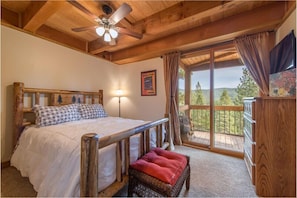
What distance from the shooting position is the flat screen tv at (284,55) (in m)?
1.75

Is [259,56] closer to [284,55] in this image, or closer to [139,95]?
[284,55]

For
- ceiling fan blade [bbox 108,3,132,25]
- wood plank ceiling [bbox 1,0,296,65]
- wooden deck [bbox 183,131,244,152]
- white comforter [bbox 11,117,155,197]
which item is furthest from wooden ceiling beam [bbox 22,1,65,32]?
wooden deck [bbox 183,131,244,152]

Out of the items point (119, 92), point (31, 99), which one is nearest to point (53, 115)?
point (31, 99)

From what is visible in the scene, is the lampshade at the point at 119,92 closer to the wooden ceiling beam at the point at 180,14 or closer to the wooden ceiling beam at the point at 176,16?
the wooden ceiling beam at the point at 176,16

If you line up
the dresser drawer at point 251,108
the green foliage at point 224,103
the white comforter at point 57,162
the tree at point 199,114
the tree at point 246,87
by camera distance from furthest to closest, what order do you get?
the tree at point 199,114 < the green foliage at point 224,103 < the tree at point 246,87 < the dresser drawer at point 251,108 < the white comforter at point 57,162

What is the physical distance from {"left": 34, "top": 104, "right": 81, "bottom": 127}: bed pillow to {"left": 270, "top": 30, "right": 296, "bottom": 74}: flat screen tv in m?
3.43

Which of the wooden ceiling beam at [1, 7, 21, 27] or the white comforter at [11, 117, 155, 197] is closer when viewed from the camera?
the white comforter at [11, 117, 155, 197]

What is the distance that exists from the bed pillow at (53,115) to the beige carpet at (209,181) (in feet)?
2.59

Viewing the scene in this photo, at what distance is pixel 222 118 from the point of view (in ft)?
10.5

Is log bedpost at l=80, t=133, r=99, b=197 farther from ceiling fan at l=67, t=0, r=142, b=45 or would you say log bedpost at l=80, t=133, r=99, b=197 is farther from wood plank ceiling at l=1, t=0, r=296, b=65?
wood plank ceiling at l=1, t=0, r=296, b=65

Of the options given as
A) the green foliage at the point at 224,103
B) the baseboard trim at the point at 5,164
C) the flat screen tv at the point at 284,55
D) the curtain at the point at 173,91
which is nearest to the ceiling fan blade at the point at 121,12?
the curtain at the point at 173,91

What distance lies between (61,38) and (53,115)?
1893 millimetres

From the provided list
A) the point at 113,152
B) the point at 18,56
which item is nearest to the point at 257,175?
A: the point at 113,152

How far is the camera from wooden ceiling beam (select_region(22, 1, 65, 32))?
1.88m
